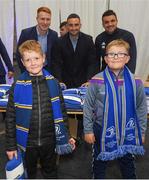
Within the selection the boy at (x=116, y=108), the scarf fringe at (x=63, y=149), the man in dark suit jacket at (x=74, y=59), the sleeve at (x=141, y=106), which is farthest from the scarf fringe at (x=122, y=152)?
the man in dark suit jacket at (x=74, y=59)

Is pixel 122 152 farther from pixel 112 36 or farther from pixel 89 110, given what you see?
pixel 112 36

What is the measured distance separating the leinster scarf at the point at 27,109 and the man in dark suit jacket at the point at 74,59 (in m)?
1.31

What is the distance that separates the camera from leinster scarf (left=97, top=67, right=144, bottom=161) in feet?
7.42

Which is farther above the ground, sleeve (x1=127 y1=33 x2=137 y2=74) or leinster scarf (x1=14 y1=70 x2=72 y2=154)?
sleeve (x1=127 y1=33 x2=137 y2=74)

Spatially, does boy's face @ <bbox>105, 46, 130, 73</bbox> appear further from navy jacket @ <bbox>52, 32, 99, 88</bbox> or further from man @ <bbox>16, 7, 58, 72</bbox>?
man @ <bbox>16, 7, 58, 72</bbox>

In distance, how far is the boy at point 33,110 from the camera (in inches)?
84.4

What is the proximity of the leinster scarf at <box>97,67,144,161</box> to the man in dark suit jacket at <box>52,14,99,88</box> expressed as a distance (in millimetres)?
1257

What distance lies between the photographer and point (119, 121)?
90.0 inches

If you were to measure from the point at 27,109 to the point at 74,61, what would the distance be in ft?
5.00

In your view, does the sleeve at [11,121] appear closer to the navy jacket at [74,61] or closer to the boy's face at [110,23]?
the navy jacket at [74,61]

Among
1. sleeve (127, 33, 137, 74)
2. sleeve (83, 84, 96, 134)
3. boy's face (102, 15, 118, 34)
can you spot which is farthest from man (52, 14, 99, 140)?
sleeve (83, 84, 96, 134)

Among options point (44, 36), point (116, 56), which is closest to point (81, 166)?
point (116, 56)

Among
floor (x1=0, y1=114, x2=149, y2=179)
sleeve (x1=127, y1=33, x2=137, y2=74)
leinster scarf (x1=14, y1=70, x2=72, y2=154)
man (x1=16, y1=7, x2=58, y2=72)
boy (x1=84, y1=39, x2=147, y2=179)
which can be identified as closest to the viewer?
leinster scarf (x1=14, y1=70, x2=72, y2=154)

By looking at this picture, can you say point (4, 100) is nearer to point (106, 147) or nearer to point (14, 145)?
point (14, 145)
